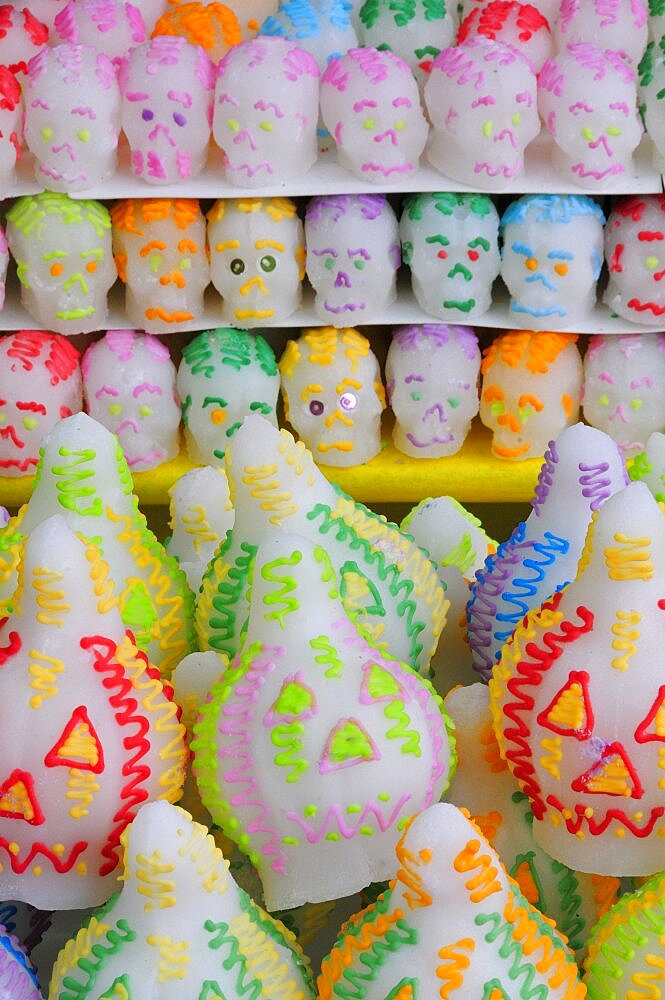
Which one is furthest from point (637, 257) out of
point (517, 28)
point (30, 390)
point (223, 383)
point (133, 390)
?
point (30, 390)

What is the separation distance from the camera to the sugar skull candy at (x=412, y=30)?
5.88ft

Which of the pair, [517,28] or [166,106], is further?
[517,28]

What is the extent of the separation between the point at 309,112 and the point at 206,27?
24 centimetres

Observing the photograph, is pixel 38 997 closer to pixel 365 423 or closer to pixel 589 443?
pixel 589 443

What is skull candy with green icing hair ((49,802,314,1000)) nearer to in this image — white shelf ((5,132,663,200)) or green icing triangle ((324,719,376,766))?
green icing triangle ((324,719,376,766))

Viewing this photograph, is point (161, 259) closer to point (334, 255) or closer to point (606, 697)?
point (334, 255)

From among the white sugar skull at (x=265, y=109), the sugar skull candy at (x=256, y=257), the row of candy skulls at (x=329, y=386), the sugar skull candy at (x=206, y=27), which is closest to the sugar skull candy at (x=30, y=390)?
the row of candy skulls at (x=329, y=386)

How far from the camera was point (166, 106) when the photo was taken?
5.39 ft

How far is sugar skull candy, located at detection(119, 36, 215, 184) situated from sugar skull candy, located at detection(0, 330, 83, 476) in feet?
0.89

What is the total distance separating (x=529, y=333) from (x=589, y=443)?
0.86 m

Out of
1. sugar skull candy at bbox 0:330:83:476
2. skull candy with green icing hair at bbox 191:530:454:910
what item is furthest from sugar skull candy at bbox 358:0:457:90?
skull candy with green icing hair at bbox 191:530:454:910

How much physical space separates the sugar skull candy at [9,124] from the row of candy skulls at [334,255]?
0.16ft

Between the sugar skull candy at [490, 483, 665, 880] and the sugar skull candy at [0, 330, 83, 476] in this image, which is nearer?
the sugar skull candy at [490, 483, 665, 880]

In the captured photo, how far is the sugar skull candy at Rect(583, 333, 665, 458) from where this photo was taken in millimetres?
1802
